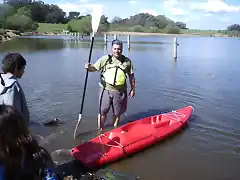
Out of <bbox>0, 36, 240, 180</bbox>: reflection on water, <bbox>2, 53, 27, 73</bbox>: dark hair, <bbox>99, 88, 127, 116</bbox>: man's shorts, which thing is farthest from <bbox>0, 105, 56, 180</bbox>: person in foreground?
<bbox>99, 88, 127, 116</bbox>: man's shorts

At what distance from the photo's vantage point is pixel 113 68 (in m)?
6.68

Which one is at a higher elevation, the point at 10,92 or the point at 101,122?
the point at 10,92

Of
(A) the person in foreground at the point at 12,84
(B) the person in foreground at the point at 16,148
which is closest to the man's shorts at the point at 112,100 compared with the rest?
(A) the person in foreground at the point at 12,84

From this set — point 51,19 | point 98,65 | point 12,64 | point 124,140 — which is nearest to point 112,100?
point 98,65

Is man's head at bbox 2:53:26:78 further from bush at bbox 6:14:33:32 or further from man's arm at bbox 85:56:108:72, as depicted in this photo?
bush at bbox 6:14:33:32

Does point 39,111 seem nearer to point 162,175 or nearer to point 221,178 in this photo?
point 162,175

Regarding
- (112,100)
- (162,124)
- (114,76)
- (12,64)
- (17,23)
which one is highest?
(17,23)

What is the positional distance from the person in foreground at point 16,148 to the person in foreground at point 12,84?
70.3 inches

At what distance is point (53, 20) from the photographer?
13212 centimetres

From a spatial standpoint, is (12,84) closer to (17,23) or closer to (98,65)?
(98,65)

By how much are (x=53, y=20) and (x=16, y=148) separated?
136401 mm

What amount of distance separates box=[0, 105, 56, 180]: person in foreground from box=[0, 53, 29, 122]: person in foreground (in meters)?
1.79

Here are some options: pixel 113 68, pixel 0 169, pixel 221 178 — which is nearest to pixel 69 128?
pixel 113 68

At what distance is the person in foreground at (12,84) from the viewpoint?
12.3 ft
